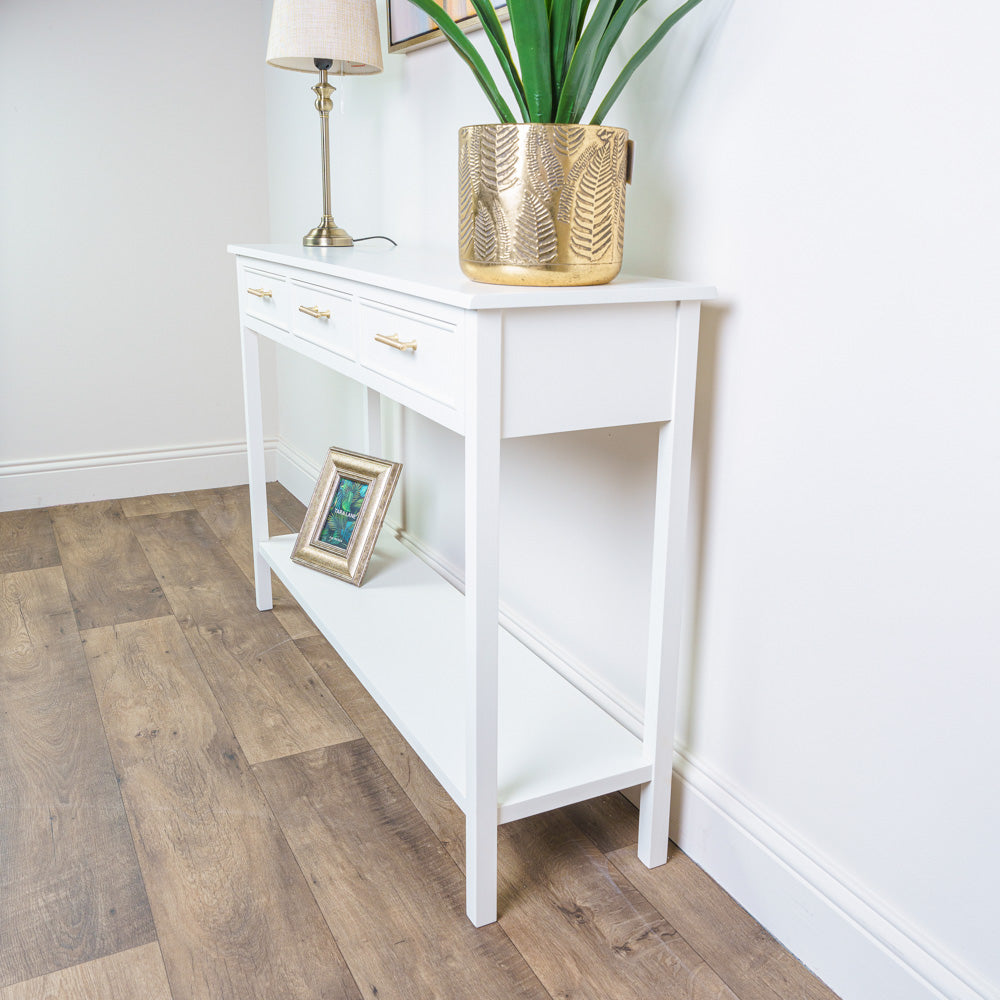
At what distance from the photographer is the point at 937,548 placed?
0.97m

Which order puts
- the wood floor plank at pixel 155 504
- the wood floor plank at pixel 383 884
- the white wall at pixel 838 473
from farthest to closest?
the wood floor plank at pixel 155 504 < the wood floor plank at pixel 383 884 < the white wall at pixel 838 473

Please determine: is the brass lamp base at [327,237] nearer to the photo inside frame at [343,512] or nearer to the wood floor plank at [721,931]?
the photo inside frame at [343,512]

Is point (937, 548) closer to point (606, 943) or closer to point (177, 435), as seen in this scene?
point (606, 943)

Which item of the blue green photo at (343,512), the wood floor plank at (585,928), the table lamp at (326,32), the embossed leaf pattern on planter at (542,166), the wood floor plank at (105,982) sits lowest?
the wood floor plank at (105,982)

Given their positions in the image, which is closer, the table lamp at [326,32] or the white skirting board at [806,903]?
the white skirting board at [806,903]

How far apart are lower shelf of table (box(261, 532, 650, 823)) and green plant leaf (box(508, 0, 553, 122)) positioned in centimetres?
83

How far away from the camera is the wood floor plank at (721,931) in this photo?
3.73 feet

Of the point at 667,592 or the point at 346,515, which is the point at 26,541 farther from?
the point at 667,592

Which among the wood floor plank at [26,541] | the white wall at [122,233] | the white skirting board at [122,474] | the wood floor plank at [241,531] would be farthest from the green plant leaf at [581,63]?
the white skirting board at [122,474]

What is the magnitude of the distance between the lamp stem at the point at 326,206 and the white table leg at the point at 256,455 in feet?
0.82

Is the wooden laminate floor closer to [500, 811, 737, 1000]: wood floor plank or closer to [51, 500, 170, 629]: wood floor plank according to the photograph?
[500, 811, 737, 1000]: wood floor plank

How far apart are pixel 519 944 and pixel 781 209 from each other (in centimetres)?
96

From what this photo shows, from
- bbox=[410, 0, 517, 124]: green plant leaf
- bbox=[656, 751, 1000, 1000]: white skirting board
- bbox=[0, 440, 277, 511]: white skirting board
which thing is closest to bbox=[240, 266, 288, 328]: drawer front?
bbox=[410, 0, 517, 124]: green plant leaf

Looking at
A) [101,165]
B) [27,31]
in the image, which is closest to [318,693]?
[101,165]
